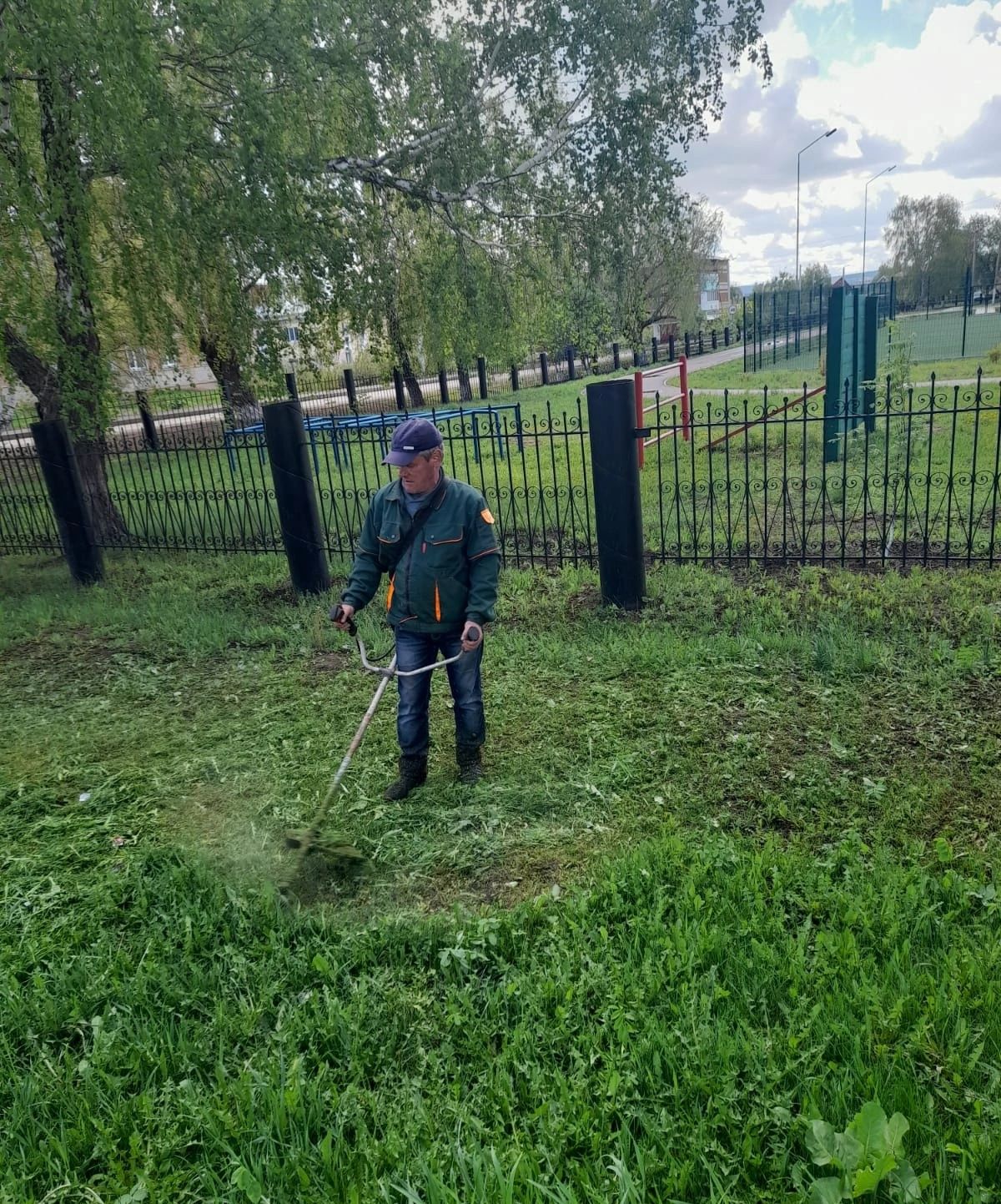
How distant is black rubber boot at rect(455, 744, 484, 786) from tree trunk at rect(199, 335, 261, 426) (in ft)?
18.6

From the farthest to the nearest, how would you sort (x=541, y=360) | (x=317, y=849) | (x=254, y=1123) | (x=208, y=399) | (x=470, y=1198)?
(x=541, y=360), (x=208, y=399), (x=317, y=849), (x=254, y=1123), (x=470, y=1198)

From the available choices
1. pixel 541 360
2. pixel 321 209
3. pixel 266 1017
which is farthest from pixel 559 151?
pixel 541 360

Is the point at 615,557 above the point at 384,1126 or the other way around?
above

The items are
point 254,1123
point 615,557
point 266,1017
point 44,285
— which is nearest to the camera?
point 254,1123

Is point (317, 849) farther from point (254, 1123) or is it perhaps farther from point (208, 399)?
point (208, 399)

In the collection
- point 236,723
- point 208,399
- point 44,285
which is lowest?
point 236,723

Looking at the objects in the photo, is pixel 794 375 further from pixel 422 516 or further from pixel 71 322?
pixel 422 516

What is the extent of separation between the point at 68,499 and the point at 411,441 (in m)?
5.97

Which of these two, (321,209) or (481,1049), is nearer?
(481,1049)

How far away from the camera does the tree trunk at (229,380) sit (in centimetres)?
868

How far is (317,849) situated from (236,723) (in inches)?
76.2

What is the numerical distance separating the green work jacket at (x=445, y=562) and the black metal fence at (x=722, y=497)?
8.36 ft

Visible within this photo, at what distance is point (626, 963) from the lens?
2.64 m

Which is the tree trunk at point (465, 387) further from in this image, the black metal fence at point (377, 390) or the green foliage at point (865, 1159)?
the green foliage at point (865, 1159)
